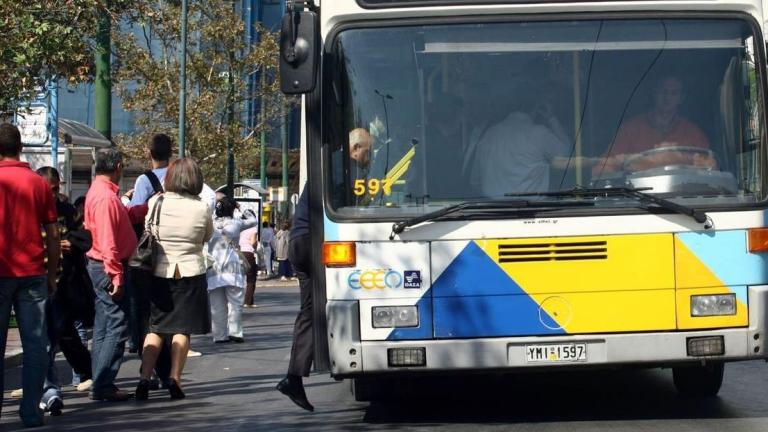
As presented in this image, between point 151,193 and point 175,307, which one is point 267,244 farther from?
point 175,307

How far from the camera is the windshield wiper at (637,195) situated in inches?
340

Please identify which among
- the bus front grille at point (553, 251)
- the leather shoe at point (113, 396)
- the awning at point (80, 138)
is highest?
the awning at point (80, 138)

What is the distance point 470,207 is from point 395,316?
0.80 metres

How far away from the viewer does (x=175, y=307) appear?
10859 mm

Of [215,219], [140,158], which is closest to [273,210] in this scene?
[140,158]

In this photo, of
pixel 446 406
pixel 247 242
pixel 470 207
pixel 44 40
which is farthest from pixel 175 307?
pixel 247 242

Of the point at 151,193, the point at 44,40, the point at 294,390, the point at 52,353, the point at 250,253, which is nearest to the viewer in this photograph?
the point at 294,390

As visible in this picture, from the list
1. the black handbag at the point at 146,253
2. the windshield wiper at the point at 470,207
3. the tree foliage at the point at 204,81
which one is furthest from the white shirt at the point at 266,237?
the windshield wiper at the point at 470,207

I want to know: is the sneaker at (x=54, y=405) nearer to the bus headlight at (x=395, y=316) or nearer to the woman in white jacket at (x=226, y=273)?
the bus headlight at (x=395, y=316)

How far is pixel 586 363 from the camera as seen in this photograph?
28.4 ft

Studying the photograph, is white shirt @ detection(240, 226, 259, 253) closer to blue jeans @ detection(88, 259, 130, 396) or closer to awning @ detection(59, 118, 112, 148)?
awning @ detection(59, 118, 112, 148)

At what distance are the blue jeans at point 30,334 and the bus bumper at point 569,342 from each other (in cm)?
202

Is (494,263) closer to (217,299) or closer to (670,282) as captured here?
(670,282)

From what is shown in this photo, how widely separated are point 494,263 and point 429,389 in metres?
3.11
